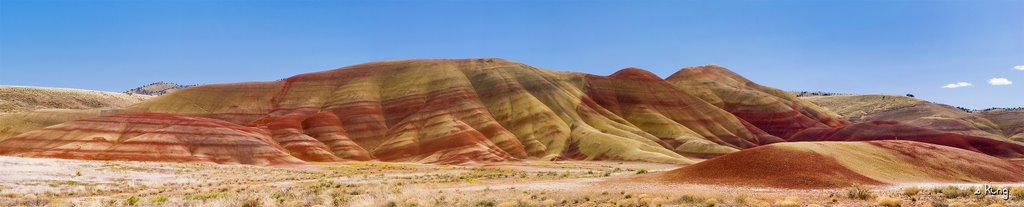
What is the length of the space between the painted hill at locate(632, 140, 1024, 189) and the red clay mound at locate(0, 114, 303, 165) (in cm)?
5868

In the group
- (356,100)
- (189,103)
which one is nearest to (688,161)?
(356,100)

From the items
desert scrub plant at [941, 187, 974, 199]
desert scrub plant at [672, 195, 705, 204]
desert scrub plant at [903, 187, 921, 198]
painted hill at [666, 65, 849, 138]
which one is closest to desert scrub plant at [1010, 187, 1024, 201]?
desert scrub plant at [941, 187, 974, 199]

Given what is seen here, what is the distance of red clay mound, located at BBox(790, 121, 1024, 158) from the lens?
10635 centimetres

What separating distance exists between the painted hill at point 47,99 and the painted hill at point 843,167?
13784 cm

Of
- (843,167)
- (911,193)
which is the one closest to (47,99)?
(843,167)

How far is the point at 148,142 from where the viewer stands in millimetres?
75062

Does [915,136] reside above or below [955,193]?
above

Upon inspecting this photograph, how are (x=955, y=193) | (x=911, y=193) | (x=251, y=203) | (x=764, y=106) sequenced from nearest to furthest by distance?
(x=955, y=193), (x=911, y=193), (x=251, y=203), (x=764, y=106)

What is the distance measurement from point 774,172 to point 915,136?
102 m

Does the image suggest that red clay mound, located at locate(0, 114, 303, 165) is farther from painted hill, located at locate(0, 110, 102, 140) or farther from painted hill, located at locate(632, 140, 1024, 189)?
painted hill, located at locate(632, 140, 1024, 189)

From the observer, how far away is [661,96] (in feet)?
450

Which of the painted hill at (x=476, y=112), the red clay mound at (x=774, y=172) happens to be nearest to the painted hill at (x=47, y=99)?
the painted hill at (x=476, y=112)

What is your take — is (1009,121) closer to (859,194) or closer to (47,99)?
(859,194)

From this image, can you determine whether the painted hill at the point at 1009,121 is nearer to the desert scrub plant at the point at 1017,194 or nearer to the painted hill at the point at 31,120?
the desert scrub plant at the point at 1017,194
